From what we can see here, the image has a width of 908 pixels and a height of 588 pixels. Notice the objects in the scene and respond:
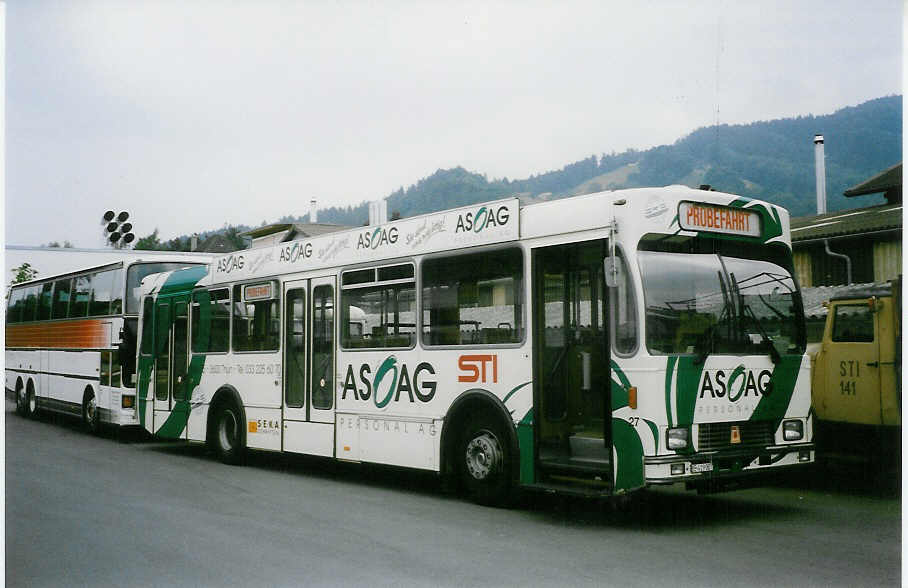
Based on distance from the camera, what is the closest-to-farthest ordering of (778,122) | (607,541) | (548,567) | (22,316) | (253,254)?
(548,567), (607,541), (253,254), (778,122), (22,316)

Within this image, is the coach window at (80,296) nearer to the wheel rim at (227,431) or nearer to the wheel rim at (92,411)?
the wheel rim at (92,411)

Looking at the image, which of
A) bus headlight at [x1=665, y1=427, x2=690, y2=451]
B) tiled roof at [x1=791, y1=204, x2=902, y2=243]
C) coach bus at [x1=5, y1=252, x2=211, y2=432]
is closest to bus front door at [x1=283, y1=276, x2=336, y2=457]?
bus headlight at [x1=665, y1=427, x2=690, y2=451]

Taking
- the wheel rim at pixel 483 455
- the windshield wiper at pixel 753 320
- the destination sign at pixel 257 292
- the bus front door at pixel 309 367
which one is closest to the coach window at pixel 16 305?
the destination sign at pixel 257 292

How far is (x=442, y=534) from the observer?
796 cm

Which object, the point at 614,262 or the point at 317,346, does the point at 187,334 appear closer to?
the point at 317,346

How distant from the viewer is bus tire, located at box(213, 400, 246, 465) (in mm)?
13000

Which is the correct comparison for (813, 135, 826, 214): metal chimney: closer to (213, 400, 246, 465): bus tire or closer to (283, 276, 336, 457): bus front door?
(283, 276, 336, 457): bus front door

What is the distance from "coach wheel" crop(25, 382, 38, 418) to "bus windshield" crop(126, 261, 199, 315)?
600 centimetres

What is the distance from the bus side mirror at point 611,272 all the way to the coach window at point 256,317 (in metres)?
5.80

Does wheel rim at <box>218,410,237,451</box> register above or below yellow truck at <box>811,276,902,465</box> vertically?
below

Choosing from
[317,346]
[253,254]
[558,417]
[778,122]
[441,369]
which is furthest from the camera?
[778,122]

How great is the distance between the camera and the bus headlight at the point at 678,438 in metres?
7.72

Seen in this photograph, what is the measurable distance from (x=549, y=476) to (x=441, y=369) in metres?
1.77

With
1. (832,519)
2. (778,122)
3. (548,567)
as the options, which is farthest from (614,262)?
(778,122)
